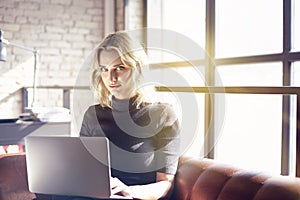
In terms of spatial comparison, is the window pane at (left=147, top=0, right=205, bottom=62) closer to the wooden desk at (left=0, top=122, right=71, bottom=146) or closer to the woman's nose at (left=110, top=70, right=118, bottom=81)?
the wooden desk at (left=0, top=122, right=71, bottom=146)

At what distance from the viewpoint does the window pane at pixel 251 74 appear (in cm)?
270

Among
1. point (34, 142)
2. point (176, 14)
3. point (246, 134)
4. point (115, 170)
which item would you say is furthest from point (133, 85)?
point (176, 14)

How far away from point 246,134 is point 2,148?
157 cm

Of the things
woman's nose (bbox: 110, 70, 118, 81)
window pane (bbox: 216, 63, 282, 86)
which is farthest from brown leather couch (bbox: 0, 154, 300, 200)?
window pane (bbox: 216, 63, 282, 86)

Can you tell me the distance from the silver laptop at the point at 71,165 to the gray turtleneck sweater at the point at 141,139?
287 mm

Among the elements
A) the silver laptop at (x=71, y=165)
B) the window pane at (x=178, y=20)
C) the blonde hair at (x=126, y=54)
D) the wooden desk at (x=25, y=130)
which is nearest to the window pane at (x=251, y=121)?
the window pane at (x=178, y=20)

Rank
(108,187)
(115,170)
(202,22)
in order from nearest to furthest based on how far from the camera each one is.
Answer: (108,187)
(115,170)
(202,22)

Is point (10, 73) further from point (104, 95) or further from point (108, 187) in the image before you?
point (108, 187)

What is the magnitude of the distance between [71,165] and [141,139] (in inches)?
15.8

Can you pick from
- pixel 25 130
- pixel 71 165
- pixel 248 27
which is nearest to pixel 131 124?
pixel 71 165

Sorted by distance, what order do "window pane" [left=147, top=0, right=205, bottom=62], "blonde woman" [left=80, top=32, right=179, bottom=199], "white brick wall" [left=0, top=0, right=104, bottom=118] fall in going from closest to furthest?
"blonde woman" [left=80, top=32, right=179, bottom=199] < "window pane" [left=147, top=0, right=205, bottom=62] < "white brick wall" [left=0, top=0, right=104, bottom=118]

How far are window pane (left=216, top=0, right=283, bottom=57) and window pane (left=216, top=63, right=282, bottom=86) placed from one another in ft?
0.29

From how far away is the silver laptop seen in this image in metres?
1.54

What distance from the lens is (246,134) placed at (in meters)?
3.00
